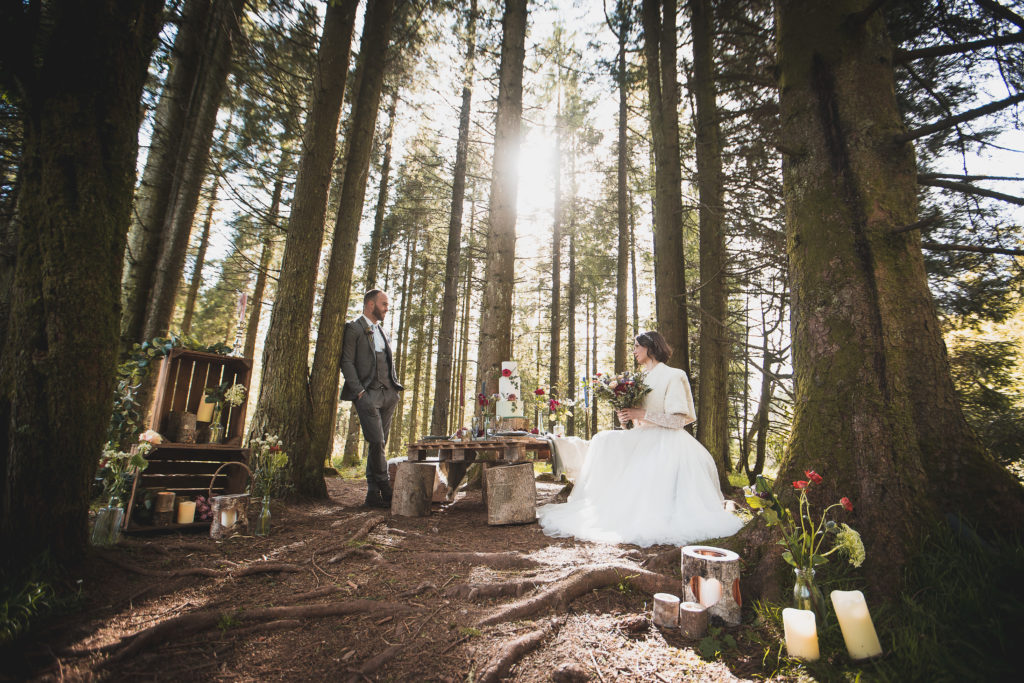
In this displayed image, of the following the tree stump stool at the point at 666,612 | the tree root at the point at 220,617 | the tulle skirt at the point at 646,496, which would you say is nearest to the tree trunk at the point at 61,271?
the tree root at the point at 220,617

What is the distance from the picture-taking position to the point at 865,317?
98.9 inches

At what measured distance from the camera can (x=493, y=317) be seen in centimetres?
629

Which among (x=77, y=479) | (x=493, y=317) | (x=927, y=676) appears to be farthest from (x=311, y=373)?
(x=927, y=676)

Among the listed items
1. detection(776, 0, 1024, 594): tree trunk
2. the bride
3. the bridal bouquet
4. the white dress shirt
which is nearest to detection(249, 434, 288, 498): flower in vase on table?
the white dress shirt

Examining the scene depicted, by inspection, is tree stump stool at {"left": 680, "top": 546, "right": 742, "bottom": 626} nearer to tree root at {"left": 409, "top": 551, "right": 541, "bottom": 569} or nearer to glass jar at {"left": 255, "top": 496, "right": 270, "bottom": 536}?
tree root at {"left": 409, "top": 551, "right": 541, "bottom": 569}

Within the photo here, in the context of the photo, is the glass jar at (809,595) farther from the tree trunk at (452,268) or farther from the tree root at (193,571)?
the tree trunk at (452,268)

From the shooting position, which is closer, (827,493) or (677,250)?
(827,493)

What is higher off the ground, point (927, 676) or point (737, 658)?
point (927, 676)

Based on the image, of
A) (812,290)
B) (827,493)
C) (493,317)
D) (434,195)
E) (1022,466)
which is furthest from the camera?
(434,195)

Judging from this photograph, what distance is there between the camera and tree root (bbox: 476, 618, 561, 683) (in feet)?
5.98

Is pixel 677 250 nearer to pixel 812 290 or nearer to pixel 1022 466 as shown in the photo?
pixel 812 290

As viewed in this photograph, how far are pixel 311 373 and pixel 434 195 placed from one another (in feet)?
28.1

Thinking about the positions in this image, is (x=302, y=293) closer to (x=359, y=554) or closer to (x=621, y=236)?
(x=359, y=554)

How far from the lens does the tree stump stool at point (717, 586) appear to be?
226cm
